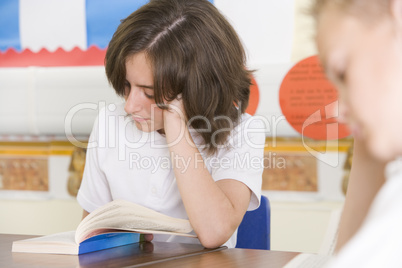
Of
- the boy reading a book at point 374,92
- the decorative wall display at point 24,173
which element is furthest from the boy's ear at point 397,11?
the decorative wall display at point 24,173

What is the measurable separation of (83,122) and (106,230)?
1094 mm

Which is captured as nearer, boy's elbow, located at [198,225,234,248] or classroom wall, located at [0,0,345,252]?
boy's elbow, located at [198,225,234,248]

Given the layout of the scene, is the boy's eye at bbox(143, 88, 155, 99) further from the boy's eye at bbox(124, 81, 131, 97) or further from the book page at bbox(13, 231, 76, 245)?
the book page at bbox(13, 231, 76, 245)

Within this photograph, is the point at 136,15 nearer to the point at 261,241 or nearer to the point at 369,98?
the point at 261,241

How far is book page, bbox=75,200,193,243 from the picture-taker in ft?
2.91

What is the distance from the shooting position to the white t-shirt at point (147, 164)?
121 cm

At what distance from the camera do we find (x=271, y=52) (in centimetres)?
180

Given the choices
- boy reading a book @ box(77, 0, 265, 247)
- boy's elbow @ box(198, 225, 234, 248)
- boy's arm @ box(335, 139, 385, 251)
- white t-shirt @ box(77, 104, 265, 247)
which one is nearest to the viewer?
boy's arm @ box(335, 139, 385, 251)

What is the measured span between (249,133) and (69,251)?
1.77ft

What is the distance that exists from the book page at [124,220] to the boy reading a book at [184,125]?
0.34ft

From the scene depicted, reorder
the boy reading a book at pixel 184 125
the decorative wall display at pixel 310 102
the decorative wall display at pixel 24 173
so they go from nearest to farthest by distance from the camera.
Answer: the boy reading a book at pixel 184 125
the decorative wall display at pixel 310 102
the decorative wall display at pixel 24 173

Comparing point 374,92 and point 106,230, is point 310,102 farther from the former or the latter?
point 374,92

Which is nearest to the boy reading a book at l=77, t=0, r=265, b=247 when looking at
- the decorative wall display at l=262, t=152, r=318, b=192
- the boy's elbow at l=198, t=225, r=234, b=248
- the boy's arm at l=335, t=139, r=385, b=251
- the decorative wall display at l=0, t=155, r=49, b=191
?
the boy's elbow at l=198, t=225, r=234, b=248

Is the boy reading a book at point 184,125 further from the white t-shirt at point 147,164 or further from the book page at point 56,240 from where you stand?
the book page at point 56,240
